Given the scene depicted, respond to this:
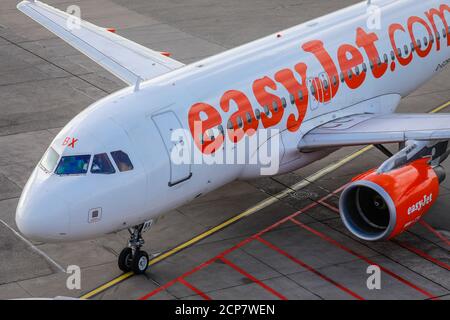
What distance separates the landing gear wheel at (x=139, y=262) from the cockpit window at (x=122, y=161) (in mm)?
2552

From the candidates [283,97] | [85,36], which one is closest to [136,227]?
[283,97]

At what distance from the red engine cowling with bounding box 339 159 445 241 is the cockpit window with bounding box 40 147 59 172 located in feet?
24.2

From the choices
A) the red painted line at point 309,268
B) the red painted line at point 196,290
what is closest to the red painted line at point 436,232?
the red painted line at point 309,268

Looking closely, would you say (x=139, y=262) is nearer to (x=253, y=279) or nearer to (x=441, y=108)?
(x=253, y=279)

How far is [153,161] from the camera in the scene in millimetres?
25078

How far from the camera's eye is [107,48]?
34.5 metres

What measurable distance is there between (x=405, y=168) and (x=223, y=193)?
627 cm

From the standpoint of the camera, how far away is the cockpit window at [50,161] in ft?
81.0

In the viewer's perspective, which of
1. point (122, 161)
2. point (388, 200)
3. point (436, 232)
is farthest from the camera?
point (436, 232)

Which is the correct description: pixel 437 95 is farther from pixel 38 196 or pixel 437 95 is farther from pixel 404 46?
pixel 38 196

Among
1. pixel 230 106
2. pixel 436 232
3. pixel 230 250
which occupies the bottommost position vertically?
pixel 230 250

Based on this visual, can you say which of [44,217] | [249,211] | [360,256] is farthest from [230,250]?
[44,217]

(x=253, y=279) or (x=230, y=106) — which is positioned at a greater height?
(x=230, y=106)

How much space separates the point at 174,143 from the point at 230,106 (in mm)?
2399
